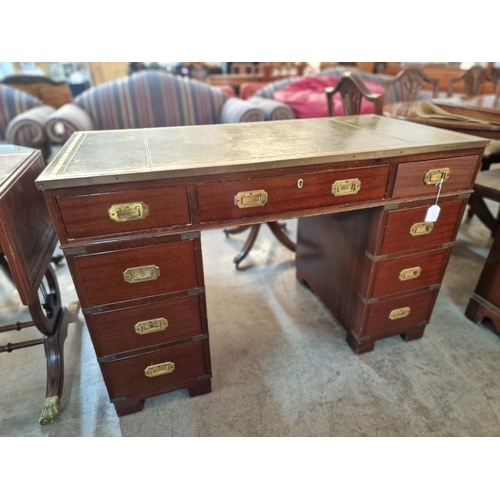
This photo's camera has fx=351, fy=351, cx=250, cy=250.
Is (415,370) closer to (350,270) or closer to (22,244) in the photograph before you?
(350,270)

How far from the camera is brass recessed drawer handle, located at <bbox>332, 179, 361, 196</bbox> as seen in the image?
1080mm

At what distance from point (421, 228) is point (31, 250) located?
1334mm

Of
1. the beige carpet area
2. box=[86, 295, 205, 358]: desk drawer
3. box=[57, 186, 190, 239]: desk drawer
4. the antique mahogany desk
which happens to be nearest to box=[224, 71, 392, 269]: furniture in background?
the antique mahogany desk

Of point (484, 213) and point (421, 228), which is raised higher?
point (421, 228)

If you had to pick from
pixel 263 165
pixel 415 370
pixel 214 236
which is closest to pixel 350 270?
pixel 415 370

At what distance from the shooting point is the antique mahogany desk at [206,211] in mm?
924

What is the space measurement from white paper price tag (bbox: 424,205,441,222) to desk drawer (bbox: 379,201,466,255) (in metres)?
0.02

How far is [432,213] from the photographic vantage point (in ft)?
4.04

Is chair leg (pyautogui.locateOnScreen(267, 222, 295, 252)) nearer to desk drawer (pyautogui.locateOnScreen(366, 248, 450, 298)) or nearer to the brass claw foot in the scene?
desk drawer (pyautogui.locateOnScreen(366, 248, 450, 298))

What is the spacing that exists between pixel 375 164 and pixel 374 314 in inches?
25.3

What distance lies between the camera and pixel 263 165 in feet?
3.17

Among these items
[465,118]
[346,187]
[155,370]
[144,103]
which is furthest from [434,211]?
[144,103]

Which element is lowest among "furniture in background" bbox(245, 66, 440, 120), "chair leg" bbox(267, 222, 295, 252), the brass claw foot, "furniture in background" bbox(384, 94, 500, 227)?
the brass claw foot

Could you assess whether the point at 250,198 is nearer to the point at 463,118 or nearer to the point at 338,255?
the point at 338,255
